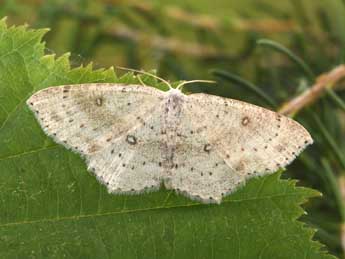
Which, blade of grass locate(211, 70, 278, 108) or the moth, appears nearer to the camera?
the moth

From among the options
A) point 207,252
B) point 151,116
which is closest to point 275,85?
point 151,116

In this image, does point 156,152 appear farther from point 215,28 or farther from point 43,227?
point 215,28

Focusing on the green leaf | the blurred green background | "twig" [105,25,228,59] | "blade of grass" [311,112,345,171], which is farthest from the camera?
"twig" [105,25,228,59]

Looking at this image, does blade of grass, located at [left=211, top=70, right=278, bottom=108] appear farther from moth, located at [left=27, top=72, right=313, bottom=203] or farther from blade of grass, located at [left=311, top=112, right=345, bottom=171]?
moth, located at [left=27, top=72, right=313, bottom=203]

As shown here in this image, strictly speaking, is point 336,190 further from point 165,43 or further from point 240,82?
point 165,43

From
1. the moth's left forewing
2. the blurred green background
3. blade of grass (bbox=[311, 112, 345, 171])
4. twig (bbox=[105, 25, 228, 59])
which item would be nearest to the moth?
the moth's left forewing

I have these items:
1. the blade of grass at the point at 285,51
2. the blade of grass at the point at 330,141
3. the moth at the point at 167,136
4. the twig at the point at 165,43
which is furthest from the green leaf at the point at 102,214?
the twig at the point at 165,43

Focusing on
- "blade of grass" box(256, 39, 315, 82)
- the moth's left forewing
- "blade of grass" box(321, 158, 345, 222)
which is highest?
"blade of grass" box(256, 39, 315, 82)

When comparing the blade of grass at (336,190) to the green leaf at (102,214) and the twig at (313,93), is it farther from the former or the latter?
the green leaf at (102,214)
